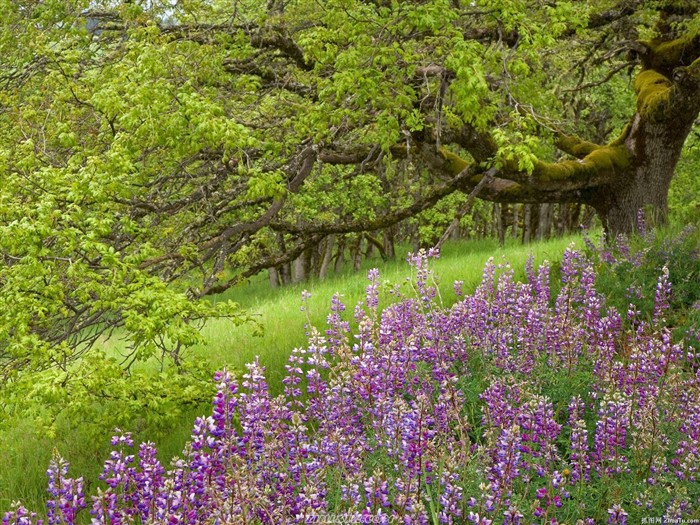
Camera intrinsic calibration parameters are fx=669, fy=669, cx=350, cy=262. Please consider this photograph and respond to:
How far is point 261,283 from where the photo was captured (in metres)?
28.2

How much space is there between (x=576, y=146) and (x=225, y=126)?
748 centimetres

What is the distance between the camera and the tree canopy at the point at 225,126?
5.09 meters

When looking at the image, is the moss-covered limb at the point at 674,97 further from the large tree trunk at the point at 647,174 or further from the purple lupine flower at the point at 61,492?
the purple lupine flower at the point at 61,492

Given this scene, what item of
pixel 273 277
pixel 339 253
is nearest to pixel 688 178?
pixel 339 253

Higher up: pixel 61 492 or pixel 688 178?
pixel 61 492

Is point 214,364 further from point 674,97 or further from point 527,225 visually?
point 527,225

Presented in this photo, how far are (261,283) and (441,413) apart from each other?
81.7ft

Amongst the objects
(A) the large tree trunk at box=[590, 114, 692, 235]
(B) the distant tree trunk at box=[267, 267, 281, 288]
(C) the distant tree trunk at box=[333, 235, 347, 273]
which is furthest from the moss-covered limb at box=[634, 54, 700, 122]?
(B) the distant tree trunk at box=[267, 267, 281, 288]

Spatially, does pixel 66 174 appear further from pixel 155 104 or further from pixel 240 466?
pixel 240 466

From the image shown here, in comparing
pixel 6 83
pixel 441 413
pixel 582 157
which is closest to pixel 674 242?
pixel 582 157

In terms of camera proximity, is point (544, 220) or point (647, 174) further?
point (544, 220)

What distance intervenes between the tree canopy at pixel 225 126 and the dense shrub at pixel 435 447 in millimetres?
1628

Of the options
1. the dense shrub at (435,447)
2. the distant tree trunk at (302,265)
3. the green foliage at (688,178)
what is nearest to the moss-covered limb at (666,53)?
the dense shrub at (435,447)

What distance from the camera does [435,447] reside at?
3.48 meters
